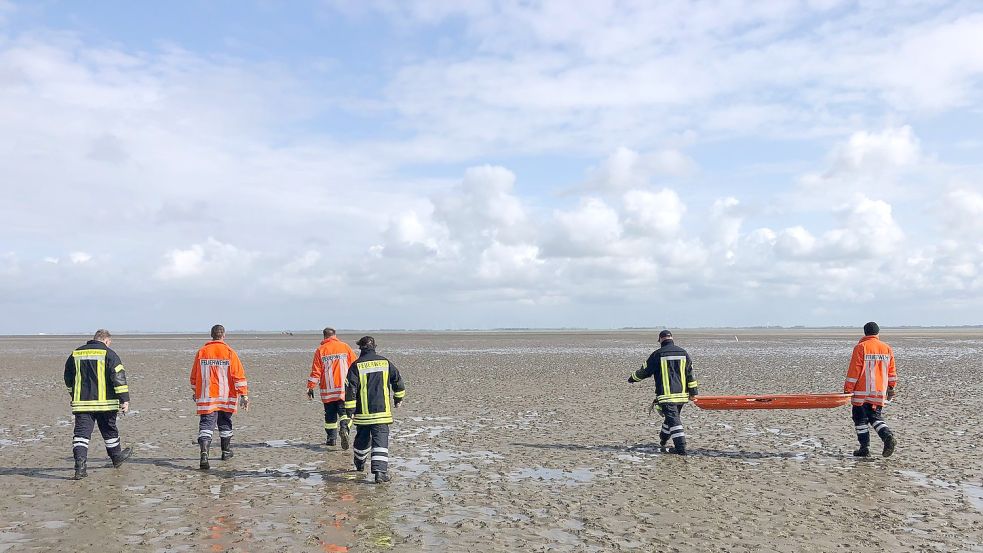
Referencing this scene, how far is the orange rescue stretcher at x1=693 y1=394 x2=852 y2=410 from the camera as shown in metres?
13.2

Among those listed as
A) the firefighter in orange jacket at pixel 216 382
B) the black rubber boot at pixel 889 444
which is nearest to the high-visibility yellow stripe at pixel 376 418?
the firefighter in orange jacket at pixel 216 382

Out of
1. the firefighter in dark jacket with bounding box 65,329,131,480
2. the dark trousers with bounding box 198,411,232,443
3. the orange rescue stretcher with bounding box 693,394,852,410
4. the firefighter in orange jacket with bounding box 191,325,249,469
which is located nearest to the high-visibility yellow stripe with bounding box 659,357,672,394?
the orange rescue stretcher with bounding box 693,394,852,410

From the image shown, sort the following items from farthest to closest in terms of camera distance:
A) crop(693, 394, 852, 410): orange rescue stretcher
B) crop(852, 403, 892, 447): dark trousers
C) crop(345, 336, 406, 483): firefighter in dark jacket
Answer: crop(693, 394, 852, 410): orange rescue stretcher → crop(852, 403, 892, 447): dark trousers → crop(345, 336, 406, 483): firefighter in dark jacket

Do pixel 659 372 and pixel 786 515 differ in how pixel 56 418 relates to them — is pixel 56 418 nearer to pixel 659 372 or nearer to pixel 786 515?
pixel 659 372

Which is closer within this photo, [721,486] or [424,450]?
[721,486]

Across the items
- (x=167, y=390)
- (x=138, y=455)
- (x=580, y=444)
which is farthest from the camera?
(x=167, y=390)

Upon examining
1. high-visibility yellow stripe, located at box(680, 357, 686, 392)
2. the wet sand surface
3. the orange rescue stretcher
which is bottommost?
the wet sand surface

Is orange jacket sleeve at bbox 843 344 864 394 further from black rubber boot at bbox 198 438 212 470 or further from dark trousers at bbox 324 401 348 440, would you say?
black rubber boot at bbox 198 438 212 470

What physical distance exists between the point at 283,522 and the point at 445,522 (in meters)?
1.76

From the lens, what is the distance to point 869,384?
1195cm

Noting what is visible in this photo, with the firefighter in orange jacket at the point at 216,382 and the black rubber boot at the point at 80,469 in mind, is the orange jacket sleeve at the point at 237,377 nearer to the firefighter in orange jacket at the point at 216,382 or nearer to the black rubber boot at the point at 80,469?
the firefighter in orange jacket at the point at 216,382

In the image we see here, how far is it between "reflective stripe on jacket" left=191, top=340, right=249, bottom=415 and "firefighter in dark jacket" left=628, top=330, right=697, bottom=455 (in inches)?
252

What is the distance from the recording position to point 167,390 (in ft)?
80.5

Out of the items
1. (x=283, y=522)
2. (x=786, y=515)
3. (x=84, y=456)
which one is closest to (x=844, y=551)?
(x=786, y=515)
